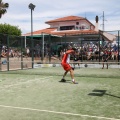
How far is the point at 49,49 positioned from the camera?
27047 millimetres

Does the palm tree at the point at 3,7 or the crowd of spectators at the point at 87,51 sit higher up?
the palm tree at the point at 3,7

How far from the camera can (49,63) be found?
25.8 metres

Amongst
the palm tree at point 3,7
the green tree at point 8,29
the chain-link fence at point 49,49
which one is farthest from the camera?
the green tree at point 8,29

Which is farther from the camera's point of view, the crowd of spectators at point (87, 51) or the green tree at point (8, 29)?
the green tree at point (8, 29)

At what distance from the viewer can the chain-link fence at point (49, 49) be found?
22109 millimetres

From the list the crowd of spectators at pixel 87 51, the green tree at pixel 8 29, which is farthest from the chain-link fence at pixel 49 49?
the green tree at pixel 8 29

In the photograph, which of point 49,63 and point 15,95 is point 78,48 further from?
point 15,95

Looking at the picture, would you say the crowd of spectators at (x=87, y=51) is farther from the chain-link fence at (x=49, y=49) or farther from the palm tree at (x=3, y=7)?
the palm tree at (x=3, y=7)

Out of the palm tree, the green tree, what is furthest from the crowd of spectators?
the green tree

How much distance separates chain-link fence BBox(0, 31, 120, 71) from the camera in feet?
72.5

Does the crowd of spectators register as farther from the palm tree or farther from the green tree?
the green tree

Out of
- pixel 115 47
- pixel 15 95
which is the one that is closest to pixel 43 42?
pixel 115 47

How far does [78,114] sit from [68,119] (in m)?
0.59

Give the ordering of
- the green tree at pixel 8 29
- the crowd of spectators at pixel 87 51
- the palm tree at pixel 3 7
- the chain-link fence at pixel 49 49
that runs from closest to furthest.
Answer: the chain-link fence at pixel 49 49 → the crowd of spectators at pixel 87 51 → the palm tree at pixel 3 7 → the green tree at pixel 8 29
